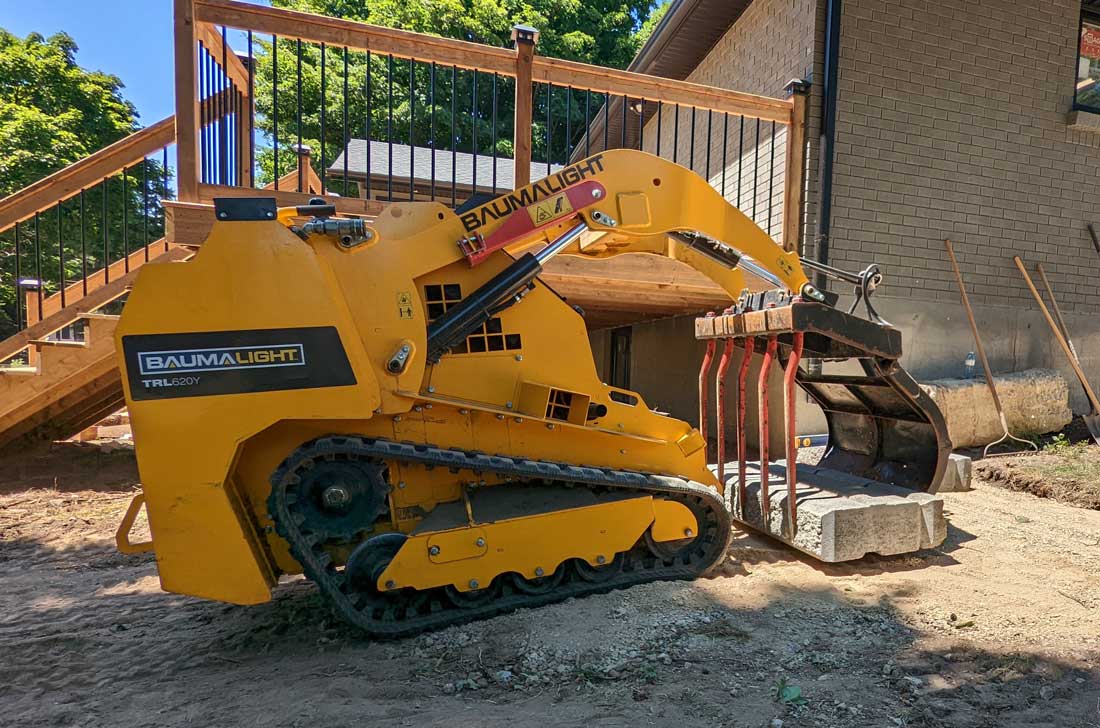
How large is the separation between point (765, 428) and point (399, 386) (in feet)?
7.48

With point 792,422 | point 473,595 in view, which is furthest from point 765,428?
point 473,595

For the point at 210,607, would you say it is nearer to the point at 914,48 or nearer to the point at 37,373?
the point at 37,373

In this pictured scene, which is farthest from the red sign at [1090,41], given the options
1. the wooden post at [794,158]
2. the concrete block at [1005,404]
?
the wooden post at [794,158]

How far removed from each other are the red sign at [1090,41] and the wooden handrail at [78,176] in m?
11.5

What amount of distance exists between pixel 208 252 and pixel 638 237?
2.30 metres

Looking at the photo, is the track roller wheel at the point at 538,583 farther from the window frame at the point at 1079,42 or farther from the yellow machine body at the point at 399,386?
the window frame at the point at 1079,42

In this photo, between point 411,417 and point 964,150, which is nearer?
point 411,417

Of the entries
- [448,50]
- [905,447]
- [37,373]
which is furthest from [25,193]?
[905,447]

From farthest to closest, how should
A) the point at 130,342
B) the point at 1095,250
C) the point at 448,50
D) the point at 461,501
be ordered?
the point at 1095,250, the point at 448,50, the point at 461,501, the point at 130,342

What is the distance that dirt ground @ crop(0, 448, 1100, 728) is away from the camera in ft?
7.43

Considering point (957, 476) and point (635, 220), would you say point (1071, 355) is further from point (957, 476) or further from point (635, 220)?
point (635, 220)

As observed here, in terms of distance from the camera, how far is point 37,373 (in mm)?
5281

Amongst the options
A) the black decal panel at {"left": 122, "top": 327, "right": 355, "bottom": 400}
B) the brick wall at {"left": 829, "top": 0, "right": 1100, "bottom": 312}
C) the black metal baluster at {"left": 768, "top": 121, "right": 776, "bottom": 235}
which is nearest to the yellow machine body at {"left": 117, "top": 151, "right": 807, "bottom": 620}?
the black decal panel at {"left": 122, "top": 327, "right": 355, "bottom": 400}

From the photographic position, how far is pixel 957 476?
215 inches
